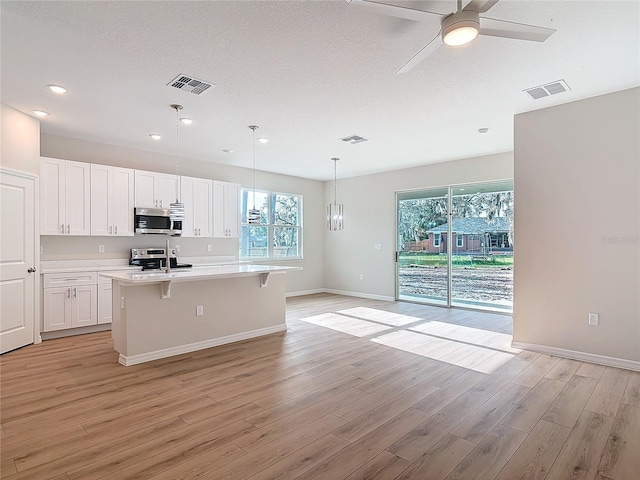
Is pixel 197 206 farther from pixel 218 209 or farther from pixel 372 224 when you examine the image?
pixel 372 224

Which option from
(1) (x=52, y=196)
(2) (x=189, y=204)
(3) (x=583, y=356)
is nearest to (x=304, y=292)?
(2) (x=189, y=204)

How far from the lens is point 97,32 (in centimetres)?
267

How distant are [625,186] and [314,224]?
20.6 ft

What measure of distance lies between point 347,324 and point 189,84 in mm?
3942

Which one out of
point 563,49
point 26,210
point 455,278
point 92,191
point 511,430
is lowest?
point 511,430

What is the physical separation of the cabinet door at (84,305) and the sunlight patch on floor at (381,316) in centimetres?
392

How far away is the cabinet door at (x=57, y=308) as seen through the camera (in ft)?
15.8

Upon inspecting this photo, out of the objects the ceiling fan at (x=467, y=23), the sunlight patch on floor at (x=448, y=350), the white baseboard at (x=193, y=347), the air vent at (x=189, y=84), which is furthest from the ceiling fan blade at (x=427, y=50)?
the white baseboard at (x=193, y=347)

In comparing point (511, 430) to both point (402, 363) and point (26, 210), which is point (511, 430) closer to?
point (402, 363)

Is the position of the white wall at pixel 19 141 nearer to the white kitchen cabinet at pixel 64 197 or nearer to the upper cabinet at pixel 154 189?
the white kitchen cabinet at pixel 64 197

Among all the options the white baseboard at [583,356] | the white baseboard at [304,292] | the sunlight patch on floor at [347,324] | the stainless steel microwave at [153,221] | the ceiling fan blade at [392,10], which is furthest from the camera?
the white baseboard at [304,292]

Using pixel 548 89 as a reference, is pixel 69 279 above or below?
below

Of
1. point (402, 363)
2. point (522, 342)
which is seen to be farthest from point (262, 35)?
point (522, 342)

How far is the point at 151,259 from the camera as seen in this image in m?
5.99
